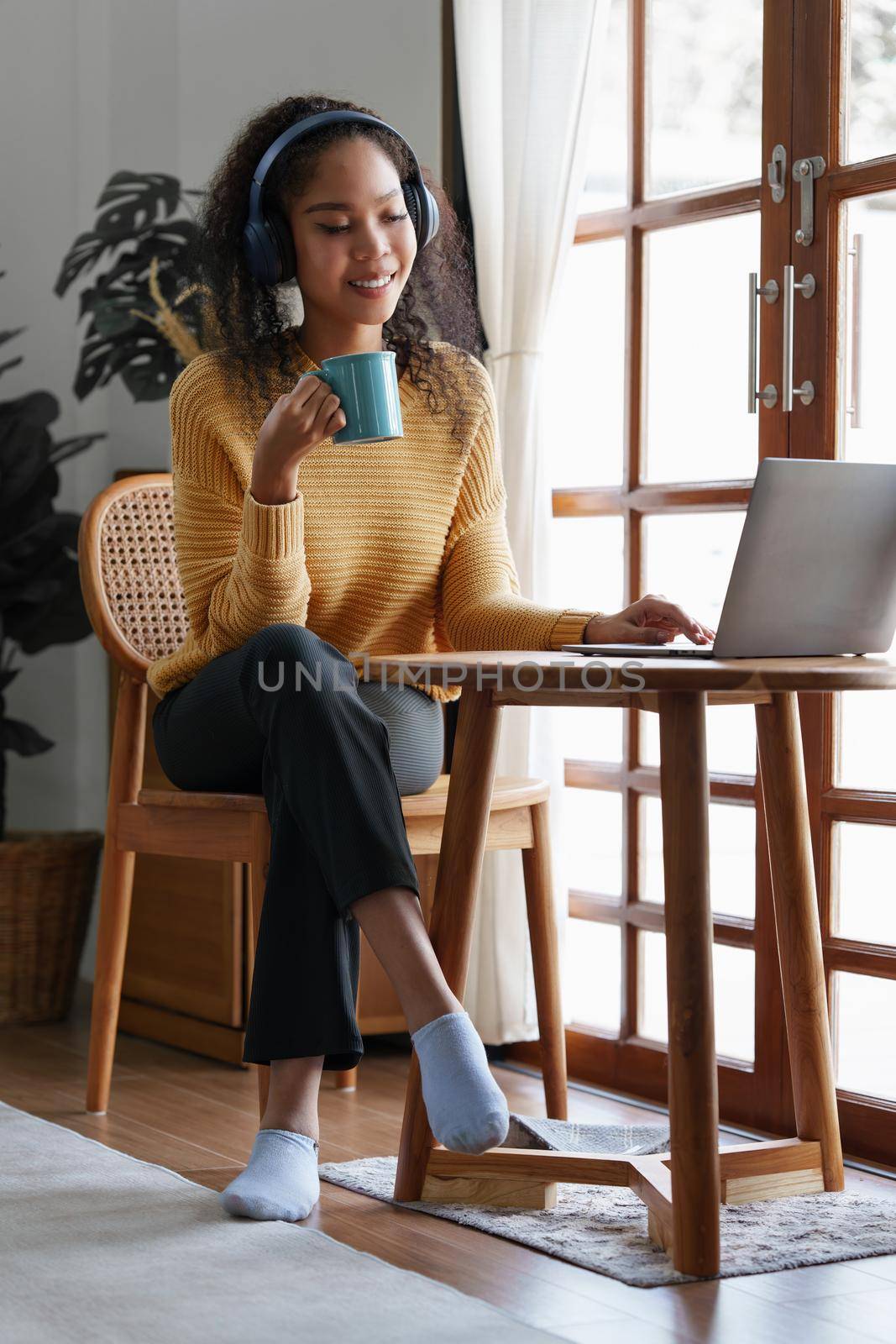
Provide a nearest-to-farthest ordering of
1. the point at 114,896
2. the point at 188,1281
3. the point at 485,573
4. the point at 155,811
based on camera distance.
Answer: the point at 188,1281 → the point at 485,573 → the point at 155,811 → the point at 114,896

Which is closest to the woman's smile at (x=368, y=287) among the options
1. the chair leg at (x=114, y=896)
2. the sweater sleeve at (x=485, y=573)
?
A: the sweater sleeve at (x=485, y=573)

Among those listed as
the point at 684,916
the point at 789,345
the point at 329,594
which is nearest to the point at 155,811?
the point at 329,594

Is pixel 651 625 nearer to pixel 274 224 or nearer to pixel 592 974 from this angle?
pixel 274 224

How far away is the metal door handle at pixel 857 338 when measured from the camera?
6.98ft

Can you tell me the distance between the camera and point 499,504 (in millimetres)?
2172

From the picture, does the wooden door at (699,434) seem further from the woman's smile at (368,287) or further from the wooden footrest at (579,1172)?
the woman's smile at (368,287)

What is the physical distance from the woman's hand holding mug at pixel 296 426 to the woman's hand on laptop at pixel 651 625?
35 centimetres

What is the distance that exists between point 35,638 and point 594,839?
1.01m

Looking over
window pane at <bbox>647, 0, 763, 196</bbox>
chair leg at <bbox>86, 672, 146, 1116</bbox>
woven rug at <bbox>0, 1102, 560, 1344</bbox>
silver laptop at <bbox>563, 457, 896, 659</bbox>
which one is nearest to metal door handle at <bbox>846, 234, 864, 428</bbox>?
window pane at <bbox>647, 0, 763, 196</bbox>

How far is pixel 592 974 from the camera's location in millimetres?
2609

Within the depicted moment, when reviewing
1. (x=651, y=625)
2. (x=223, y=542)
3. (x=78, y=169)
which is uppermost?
(x=78, y=169)

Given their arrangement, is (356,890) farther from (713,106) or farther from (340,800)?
(713,106)

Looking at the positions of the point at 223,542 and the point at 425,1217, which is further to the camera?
the point at 223,542

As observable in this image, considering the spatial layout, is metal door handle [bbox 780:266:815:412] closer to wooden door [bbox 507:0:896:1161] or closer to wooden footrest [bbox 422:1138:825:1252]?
wooden door [bbox 507:0:896:1161]
